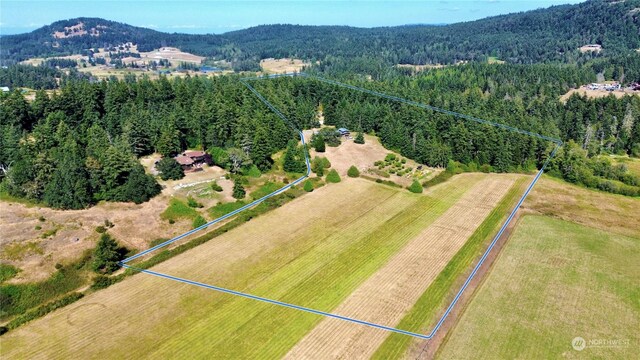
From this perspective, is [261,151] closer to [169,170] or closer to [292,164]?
[292,164]

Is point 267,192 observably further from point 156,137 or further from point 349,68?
point 349,68

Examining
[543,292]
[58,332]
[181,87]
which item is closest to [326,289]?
[543,292]

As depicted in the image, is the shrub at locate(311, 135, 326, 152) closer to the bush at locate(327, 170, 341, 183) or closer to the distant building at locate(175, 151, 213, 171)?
the bush at locate(327, 170, 341, 183)

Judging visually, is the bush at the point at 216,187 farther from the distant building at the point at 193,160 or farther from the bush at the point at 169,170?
the distant building at the point at 193,160

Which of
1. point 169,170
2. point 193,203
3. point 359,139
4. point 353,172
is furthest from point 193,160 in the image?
point 359,139

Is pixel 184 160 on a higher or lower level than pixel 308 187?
higher
